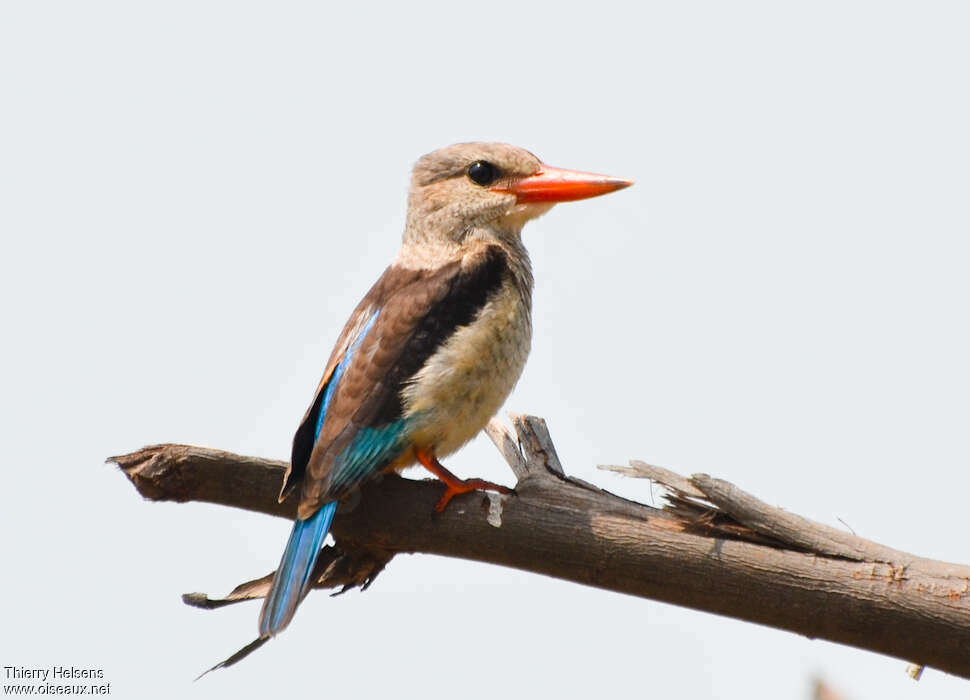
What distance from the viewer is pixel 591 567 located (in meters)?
2.94

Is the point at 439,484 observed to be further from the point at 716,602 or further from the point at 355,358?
the point at 716,602

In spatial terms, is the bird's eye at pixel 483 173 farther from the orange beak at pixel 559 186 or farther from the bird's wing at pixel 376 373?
the bird's wing at pixel 376 373

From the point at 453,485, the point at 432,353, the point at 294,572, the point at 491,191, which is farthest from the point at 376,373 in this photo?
the point at 491,191

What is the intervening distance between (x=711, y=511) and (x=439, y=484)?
0.83 meters

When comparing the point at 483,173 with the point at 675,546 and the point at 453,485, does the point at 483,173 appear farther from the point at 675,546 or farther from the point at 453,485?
the point at 675,546

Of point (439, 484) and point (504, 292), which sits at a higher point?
point (504, 292)

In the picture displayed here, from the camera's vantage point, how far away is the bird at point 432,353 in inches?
126

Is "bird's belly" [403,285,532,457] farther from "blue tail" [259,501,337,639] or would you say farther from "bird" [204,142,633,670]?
"blue tail" [259,501,337,639]

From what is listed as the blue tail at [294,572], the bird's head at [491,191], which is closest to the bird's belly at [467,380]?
the blue tail at [294,572]

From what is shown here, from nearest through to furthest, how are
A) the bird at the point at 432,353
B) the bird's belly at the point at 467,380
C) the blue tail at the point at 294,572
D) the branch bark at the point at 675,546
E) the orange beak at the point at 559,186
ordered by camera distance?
the branch bark at the point at 675,546 < the blue tail at the point at 294,572 < the bird at the point at 432,353 < the bird's belly at the point at 467,380 < the orange beak at the point at 559,186

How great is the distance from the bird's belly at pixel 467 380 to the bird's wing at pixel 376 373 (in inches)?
1.5

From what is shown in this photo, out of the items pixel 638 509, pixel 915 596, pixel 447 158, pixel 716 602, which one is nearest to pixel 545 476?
pixel 638 509

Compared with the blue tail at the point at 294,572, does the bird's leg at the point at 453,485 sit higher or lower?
higher

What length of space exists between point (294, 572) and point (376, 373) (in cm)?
66
